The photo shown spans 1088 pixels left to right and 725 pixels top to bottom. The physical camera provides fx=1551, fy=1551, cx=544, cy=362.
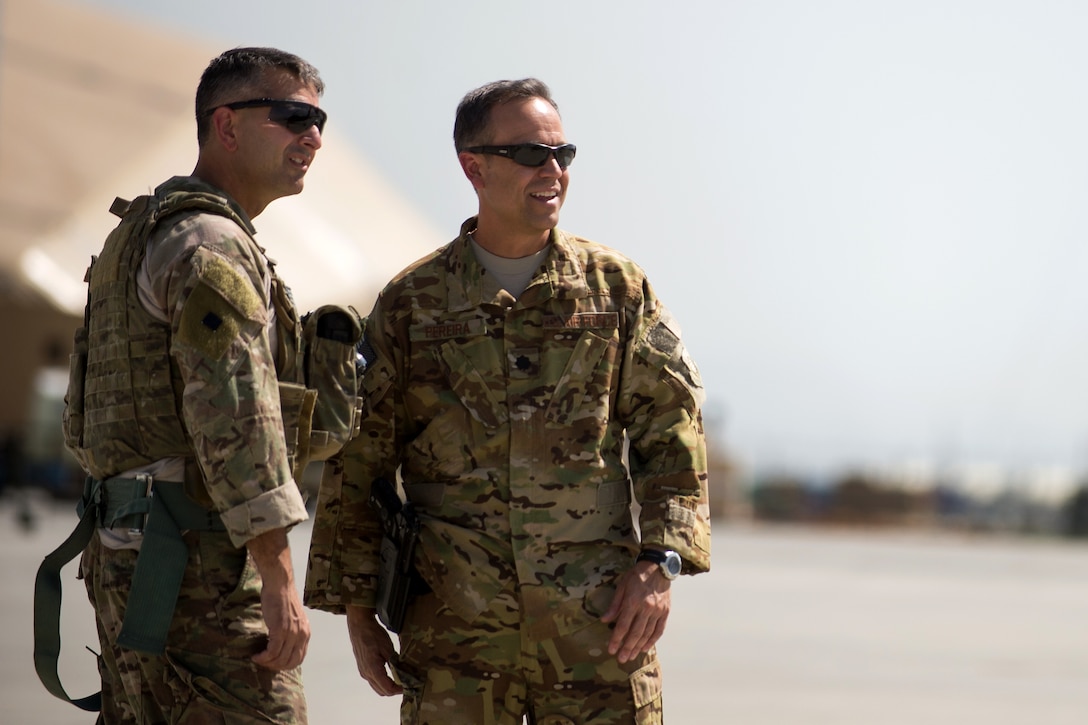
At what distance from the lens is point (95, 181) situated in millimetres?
30062

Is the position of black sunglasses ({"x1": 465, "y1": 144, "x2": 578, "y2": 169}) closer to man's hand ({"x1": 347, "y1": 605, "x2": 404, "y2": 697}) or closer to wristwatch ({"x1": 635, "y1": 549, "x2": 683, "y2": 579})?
wristwatch ({"x1": 635, "y1": 549, "x2": 683, "y2": 579})

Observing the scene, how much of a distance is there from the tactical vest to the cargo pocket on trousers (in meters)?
0.82

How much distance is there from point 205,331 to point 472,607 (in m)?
0.90

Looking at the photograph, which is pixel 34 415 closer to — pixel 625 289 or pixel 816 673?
pixel 816 673

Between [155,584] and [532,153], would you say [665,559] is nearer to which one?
[532,153]

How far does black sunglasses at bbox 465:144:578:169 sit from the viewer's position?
11.2 feet

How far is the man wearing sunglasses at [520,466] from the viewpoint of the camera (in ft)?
10.9

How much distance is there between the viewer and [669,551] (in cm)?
331

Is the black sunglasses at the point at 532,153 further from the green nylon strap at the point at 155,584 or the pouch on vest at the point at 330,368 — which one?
the green nylon strap at the point at 155,584

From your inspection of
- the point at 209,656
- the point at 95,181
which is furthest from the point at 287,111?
the point at 95,181

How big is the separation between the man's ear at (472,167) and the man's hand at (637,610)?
36.6 inches

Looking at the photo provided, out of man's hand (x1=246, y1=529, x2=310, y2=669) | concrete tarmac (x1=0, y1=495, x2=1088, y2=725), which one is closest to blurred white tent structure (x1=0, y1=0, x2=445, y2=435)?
concrete tarmac (x1=0, y1=495, x2=1088, y2=725)

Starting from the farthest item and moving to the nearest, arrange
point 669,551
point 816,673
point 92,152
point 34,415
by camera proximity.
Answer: point 92,152 → point 34,415 → point 816,673 → point 669,551

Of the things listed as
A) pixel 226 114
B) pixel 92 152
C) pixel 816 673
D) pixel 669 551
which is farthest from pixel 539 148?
pixel 92 152
